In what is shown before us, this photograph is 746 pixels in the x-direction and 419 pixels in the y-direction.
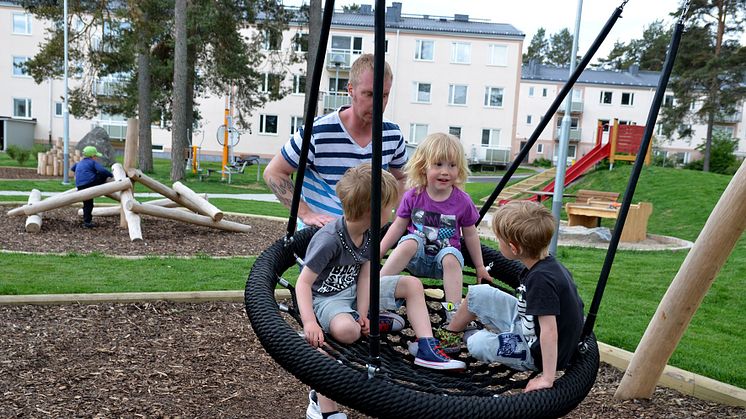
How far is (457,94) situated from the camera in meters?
33.2

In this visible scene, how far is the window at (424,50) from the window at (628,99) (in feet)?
50.9

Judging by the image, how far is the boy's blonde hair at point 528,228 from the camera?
2.02 meters

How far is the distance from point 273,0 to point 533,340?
1896cm

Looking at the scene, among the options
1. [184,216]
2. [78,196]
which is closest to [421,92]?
[184,216]

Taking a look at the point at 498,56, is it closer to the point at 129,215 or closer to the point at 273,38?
the point at 273,38

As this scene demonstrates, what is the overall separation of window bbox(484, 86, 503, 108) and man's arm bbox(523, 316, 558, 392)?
32124 millimetres

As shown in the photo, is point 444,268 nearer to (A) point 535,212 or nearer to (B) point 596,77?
(A) point 535,212

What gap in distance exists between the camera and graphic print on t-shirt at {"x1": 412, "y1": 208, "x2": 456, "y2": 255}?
8.72 feet

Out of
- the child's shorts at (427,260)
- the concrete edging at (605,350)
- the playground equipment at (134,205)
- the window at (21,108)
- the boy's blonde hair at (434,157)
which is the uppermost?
the window at (21,108)

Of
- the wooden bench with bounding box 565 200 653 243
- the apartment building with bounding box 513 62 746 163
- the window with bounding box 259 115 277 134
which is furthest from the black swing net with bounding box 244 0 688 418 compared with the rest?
the apartment building with bounding box 513 62 746 163

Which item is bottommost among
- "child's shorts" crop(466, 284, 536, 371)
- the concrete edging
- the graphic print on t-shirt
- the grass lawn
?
the grass lawn

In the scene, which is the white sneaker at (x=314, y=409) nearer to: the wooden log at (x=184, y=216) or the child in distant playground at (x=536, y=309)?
the child in distant playground at (x=536, y=309)

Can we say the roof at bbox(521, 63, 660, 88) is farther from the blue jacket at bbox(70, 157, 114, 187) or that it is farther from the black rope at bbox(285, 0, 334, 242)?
the black rope at bbox(285, 0, 334, 242)

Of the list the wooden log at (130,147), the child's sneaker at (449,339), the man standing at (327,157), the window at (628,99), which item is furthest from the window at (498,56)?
the child's sneaker at (449,339)
